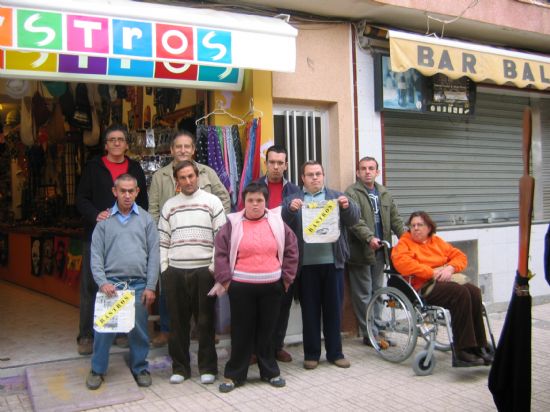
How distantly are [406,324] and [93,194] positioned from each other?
10.2 ft

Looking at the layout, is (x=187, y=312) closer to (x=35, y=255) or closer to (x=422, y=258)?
(x=422, y=258)

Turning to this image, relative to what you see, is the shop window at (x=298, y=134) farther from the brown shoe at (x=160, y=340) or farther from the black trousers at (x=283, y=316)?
the brown shoe at (x=160, y=340)

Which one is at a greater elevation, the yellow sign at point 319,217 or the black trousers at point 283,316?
the yellow sign at point 319,217

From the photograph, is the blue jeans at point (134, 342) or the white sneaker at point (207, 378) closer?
the blue jeans at point (134, 342)

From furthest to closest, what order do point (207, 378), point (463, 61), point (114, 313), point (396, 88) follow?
1. point (396, 88)
2. point (463, 61)
3. point (207, 378)
4. point (114, 313)

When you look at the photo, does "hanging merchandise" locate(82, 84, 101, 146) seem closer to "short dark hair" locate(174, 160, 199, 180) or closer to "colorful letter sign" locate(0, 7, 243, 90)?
"colorful letter sign" locate(0, 7, 243, 90)

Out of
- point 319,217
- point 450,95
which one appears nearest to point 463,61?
point 450,95

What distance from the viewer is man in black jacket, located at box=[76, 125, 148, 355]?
16.9 feet

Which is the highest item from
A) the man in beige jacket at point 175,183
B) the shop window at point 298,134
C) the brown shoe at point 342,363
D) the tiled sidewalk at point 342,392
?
the shop window at point 298,134

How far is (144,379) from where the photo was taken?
477cm

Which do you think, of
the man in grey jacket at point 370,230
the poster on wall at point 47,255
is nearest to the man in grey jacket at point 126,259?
the man in grey jacket at point 370,230

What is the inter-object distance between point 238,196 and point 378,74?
2.37 m

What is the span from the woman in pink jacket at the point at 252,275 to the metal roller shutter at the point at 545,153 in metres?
5.79

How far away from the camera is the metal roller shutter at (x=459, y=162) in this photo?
23.8ft
